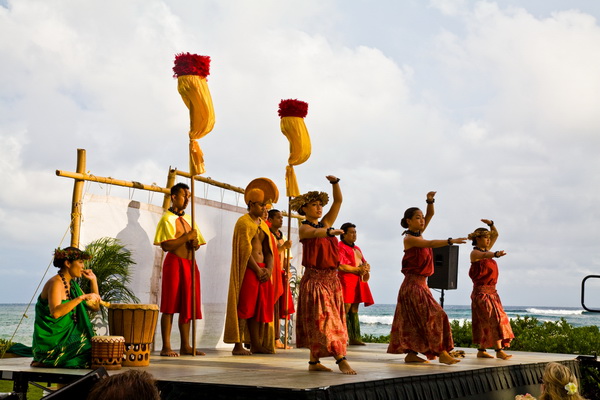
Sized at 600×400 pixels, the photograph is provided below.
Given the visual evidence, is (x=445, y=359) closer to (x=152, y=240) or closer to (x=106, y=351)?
(x=106, y=351)

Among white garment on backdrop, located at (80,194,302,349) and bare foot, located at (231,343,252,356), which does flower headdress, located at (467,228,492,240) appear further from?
white garment on backdrop, located at (80,194,302,349)

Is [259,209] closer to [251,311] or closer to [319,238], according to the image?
[251,311]

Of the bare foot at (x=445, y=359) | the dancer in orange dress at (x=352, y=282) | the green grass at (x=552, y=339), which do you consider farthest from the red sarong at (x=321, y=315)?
the green grass at (x=552, y=339)

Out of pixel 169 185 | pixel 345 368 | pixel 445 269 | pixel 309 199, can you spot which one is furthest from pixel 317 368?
pixel 445 269

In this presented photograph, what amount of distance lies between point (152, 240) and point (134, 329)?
6.94 ft

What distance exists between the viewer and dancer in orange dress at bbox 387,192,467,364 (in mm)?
7195

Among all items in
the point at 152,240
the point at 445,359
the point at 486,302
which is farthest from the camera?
the point at 152,240

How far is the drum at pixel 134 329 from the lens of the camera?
650cm

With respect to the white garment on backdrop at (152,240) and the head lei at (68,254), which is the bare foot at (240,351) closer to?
the white garment on backdrop at (152,240)

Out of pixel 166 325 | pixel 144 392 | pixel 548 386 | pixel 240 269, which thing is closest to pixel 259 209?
pixel 240 269

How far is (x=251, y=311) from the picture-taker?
27.4 feet

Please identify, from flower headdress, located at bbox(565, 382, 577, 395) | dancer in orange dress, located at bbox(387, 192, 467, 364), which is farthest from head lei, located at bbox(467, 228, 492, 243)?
flower headdress, located at bbox(565, 382, 577, 395)

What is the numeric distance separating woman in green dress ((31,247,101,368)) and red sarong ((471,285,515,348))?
13.6ft

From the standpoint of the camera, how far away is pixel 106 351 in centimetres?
614
